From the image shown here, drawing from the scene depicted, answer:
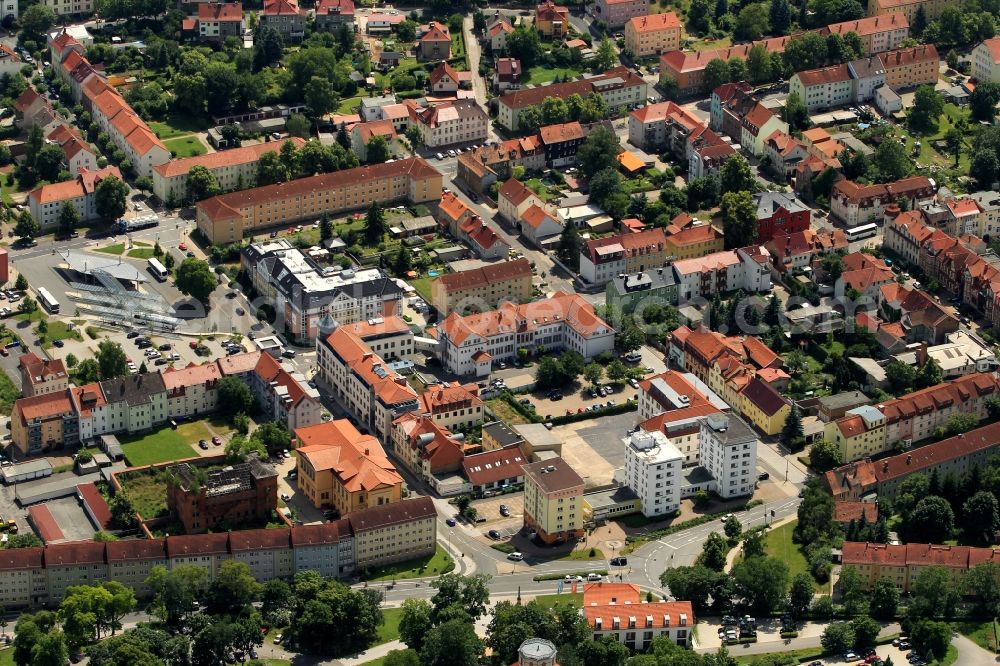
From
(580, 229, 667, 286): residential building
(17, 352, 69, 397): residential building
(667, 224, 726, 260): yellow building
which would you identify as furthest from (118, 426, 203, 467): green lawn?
(667, 224, 726, 260): yellow building

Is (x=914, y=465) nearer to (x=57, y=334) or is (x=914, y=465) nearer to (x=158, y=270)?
(x=158, y=270)

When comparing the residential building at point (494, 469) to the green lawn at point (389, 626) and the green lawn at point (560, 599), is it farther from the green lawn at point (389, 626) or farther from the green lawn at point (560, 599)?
the green lawn at point (389, 626)

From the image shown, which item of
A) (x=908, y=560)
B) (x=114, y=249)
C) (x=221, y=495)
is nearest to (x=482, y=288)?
(x=114, y=249)

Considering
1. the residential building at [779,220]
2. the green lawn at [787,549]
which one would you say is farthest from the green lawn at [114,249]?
the green lawn at [787,549]

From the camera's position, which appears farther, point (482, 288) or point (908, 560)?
point (482, 288)

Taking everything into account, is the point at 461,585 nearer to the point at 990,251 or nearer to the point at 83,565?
the point at 83,565

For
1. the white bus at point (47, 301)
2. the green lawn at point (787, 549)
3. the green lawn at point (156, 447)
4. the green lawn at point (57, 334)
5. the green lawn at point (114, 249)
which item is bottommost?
the green lawn at point (787, 549)

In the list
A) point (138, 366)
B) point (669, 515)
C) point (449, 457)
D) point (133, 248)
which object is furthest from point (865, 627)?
point (133, 248)
